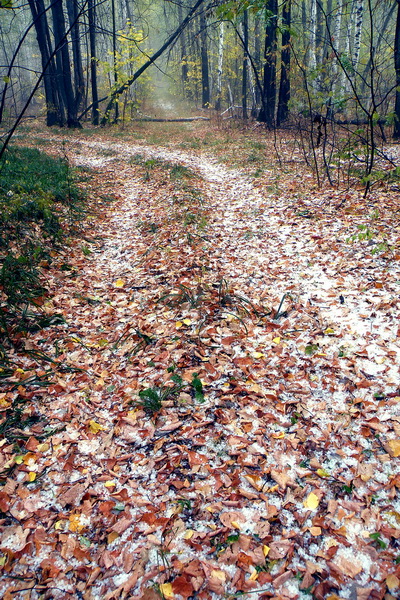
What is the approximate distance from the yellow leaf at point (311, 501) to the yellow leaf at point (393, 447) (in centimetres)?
70

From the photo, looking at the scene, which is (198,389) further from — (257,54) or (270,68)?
(257,54)

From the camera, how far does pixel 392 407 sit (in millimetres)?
2955

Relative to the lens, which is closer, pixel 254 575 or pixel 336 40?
pixel 254 575

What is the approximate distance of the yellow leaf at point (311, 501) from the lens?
2.35 m

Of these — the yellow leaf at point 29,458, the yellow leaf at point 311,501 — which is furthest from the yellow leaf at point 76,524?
the yellow leaf at point 311,501

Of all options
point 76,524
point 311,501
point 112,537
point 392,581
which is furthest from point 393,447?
point 76,524

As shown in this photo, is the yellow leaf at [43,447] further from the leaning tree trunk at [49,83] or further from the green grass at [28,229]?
the leaning tree trunk at [49,83]

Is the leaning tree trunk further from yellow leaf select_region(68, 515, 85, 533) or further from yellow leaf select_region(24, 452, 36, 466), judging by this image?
yellow leaf select_region(68, 515, 85, 533)

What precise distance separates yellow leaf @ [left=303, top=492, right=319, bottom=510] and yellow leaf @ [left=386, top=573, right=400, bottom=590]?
51cm

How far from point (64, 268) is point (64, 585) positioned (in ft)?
13.7

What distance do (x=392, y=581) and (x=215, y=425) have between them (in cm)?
148

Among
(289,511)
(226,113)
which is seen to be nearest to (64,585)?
(289,511)

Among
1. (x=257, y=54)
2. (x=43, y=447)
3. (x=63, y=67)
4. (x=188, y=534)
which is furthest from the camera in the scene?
(x=257, y=54)

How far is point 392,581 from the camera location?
1.92 metres
